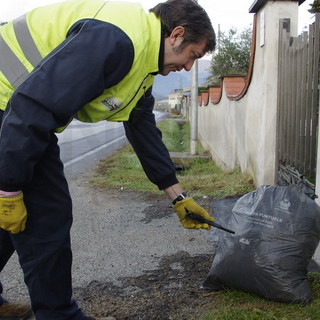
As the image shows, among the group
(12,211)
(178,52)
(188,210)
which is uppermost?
(178,52)

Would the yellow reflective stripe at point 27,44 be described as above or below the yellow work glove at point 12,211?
above

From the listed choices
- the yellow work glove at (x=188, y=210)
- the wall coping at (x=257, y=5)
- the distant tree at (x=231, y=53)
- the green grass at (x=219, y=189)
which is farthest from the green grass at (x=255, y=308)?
the distant tree at (x=231, y=53)

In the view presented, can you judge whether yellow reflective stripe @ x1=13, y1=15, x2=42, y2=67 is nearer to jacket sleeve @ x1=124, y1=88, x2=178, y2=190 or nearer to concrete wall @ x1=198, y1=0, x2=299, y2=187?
jacket sleeve @ x1=124, y1=88, x2=178, y2=190

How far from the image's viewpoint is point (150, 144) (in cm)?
254

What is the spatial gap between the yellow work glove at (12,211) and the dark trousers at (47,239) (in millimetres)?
96

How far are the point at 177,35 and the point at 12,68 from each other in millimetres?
709

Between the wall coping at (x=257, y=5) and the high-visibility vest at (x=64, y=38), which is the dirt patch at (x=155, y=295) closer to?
the high-visibility vest at (x=64, y=38)

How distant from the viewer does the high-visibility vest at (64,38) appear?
5.87 ft

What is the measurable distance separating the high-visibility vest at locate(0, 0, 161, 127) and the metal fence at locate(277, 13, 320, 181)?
218cm

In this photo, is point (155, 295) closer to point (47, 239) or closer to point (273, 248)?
point (273, 248)

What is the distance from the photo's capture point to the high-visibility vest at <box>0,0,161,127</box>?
1790 millimetres

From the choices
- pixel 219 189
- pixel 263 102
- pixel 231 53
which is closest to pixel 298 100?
pixel 263 102

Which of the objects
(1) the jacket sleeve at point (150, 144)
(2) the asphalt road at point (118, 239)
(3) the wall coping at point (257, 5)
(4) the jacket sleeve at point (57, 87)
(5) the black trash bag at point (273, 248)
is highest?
(3) the wall coping at point (257, 5)

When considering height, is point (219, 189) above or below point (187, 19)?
below
